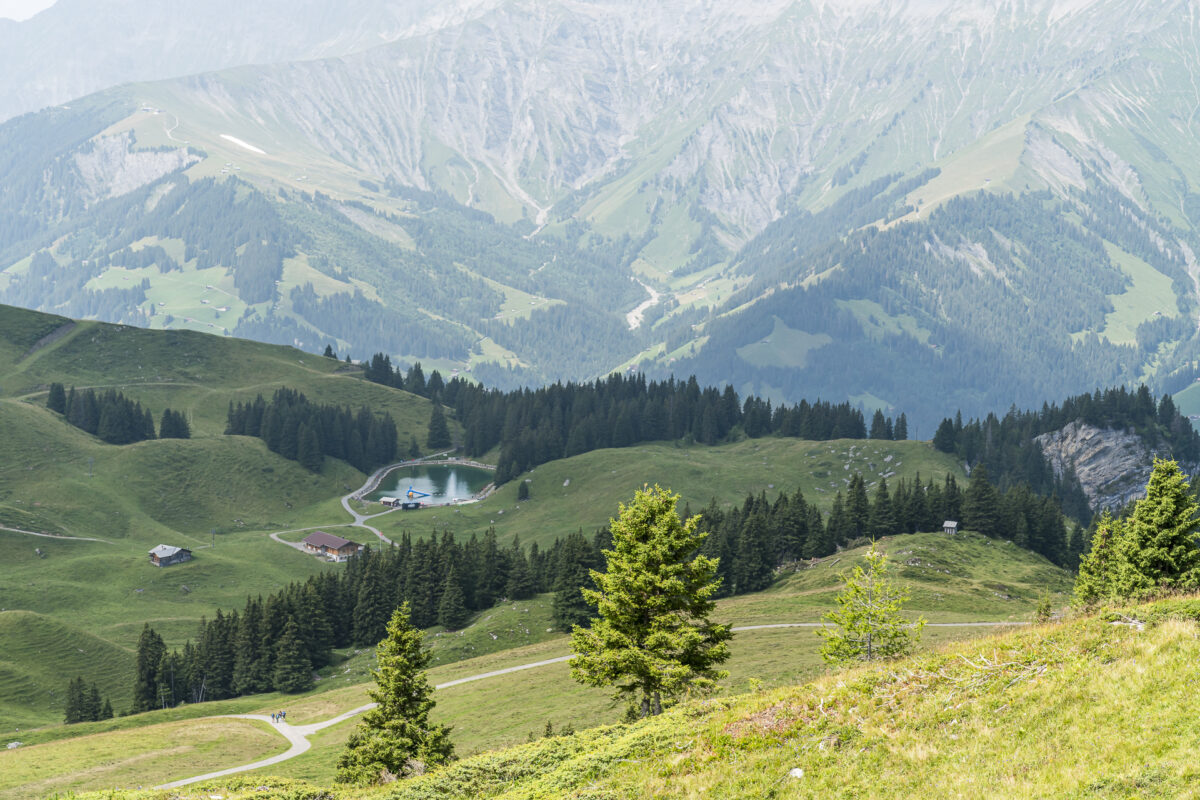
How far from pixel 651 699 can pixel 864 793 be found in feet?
86.5

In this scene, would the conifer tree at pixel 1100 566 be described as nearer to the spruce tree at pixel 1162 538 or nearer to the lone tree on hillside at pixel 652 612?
the spruce tree at pixel 1162 538

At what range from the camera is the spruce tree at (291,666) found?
128 m

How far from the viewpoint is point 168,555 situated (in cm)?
18475

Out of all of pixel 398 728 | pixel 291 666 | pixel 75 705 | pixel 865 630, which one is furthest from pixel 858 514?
pixel 75 705

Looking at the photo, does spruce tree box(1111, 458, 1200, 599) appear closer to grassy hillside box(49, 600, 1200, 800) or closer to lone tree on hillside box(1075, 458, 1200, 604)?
lone tree on hillside box(1075, 458, 1200, 604)

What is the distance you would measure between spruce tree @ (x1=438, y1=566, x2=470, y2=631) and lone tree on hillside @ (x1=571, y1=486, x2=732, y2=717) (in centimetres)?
9779

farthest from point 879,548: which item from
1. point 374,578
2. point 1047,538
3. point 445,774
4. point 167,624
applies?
point 167,624

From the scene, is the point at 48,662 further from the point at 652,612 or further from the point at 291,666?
the point at 652,612

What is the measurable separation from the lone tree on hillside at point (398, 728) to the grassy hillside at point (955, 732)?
17363 mm

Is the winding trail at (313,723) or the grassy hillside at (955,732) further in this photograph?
the winding trail at (313,723)

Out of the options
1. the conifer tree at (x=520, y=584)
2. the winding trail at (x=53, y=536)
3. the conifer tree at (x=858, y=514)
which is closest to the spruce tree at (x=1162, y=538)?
the conifer tree at (x=858, y=514)

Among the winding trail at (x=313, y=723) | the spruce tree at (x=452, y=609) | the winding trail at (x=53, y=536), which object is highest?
the winding trail at (x=53, y=536)

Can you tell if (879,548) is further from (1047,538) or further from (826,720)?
(826,720)

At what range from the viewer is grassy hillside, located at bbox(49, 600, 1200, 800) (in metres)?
24.2
